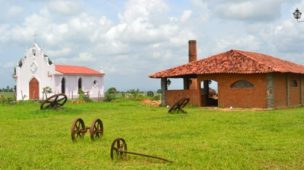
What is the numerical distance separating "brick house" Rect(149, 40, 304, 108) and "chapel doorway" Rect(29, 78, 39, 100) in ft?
60.8

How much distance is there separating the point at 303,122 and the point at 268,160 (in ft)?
32.9

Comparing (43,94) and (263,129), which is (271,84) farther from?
(43,94)

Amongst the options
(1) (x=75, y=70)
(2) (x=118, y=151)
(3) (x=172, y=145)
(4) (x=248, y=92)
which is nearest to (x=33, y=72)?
(1) (x=75, y=70)

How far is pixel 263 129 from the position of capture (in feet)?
61.4

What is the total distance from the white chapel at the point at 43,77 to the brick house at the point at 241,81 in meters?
16.2

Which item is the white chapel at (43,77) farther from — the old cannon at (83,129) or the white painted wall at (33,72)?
the old cannon at (83,129)

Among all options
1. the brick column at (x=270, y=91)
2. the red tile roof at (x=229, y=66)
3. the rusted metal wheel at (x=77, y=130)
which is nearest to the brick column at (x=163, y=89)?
the red tile roof at (x=229, y=66)

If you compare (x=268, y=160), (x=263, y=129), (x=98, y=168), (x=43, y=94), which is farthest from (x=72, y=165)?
(x=43, y=94)

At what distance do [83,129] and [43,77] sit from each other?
37.6m

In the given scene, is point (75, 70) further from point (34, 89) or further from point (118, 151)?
point (118, 151)

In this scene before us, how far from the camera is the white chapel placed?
170ft

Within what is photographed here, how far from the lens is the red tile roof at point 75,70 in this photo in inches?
2072

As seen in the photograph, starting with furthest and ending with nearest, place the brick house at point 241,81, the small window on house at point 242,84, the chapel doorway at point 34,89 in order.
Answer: the chapel doorway at point 34,89, the small window on house at point 242,84, the brick house at point 241,81

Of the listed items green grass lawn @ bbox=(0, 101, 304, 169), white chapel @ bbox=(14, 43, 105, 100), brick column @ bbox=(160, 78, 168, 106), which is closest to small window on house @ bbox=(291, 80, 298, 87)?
brick column @ bbox=(160, 78, 168, 106)
